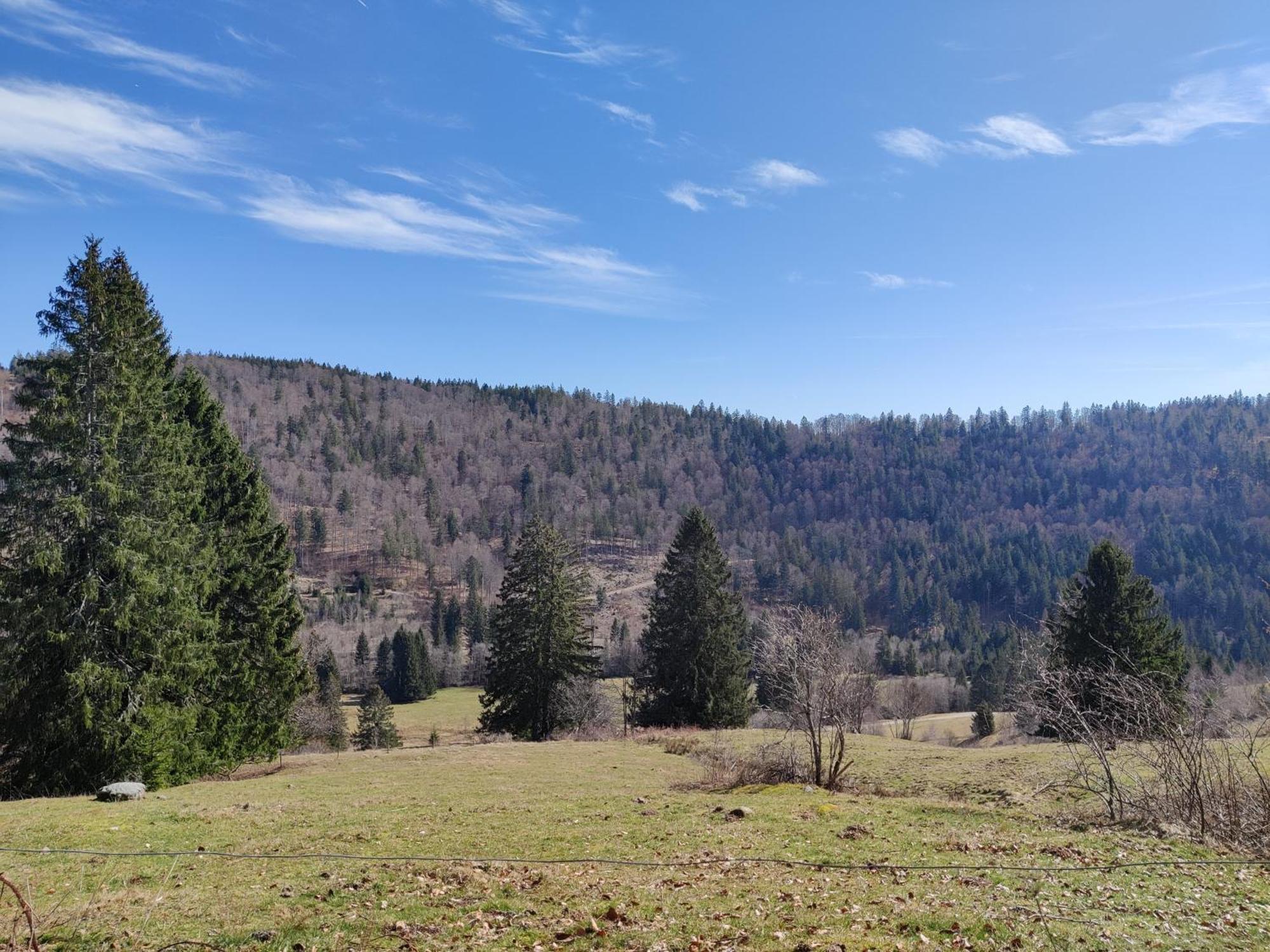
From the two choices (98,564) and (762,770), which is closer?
(98,564)

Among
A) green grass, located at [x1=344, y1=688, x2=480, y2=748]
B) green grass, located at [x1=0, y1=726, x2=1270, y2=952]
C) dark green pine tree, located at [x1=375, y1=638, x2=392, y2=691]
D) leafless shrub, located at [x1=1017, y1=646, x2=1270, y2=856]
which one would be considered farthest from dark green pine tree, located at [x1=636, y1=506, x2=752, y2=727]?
dark green pine tree, located at [x1=375, y1=638, x2=392, y2=691]

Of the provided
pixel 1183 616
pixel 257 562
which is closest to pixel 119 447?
pixel 257 562

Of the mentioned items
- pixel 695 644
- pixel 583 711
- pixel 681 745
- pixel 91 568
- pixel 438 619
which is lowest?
pixel 438 619

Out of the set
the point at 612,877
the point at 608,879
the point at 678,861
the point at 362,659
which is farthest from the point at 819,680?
the point at 362,659

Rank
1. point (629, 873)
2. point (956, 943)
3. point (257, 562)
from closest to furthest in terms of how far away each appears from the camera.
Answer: point (956, 943), point (629, 873), point (257, 562)

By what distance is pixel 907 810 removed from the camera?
1719cm

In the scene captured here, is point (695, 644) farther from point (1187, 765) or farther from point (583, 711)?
point (1187, 765)

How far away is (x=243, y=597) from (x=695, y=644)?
80.6 feet

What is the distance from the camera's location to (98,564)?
810 inches

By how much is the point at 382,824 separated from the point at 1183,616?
19861 centimetres

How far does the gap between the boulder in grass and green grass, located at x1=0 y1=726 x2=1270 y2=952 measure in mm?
395

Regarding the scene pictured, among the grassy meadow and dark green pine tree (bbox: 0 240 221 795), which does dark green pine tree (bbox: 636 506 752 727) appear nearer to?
the grassy meadow

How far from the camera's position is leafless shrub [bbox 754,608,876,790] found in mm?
20062

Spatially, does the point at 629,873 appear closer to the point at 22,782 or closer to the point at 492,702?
the point at 22,782
